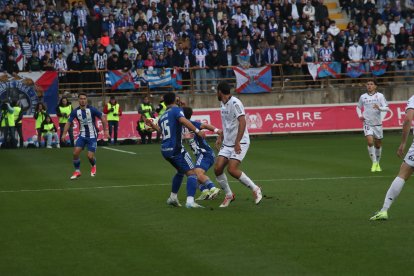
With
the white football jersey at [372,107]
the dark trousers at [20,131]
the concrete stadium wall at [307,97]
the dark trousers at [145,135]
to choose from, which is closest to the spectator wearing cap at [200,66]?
the concrete stadium wall at [307,97]

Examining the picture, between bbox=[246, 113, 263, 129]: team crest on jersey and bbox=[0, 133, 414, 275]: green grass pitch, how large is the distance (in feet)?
51.6

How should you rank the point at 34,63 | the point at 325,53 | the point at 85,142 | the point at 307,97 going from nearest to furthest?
1. the point at 85,142
2. the point at 34,63
3. the point at 307,97
4. the point at 325,53

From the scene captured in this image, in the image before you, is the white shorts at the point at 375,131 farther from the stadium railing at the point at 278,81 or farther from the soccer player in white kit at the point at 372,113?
the stadium railing at the point at 278,81

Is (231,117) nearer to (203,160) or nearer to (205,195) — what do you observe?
(203,160)

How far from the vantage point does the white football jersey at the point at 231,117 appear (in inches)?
602

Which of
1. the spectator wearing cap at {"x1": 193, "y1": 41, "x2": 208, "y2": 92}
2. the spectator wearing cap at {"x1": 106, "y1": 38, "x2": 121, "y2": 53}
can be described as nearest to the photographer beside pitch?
the spectator wearing cap at {"x1": 106, "y1": 38, "x2": 121, "y2": 53}

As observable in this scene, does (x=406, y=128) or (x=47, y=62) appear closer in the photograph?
(x=406, y=128)

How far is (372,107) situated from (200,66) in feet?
58.5

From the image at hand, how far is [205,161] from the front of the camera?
16.5m

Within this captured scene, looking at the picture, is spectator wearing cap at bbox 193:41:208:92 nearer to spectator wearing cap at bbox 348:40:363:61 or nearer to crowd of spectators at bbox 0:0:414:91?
crowd of spectators at bbox 0:0:414:91

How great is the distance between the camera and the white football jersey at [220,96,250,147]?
15.3 m

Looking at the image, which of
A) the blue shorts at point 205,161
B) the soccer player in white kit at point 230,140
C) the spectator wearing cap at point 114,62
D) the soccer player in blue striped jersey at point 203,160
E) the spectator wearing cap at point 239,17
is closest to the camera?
the soccer player in white kit at point 230,140

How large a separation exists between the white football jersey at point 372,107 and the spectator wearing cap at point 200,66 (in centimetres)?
1694

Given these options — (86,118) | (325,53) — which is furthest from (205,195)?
(325,53)
